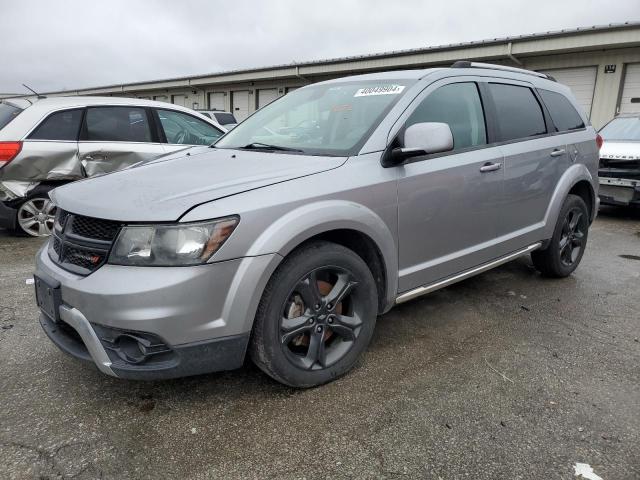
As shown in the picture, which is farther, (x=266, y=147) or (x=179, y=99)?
(x=179, y=99)

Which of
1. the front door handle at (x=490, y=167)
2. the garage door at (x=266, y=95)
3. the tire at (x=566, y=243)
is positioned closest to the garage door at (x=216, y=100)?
the garage door at (x=266, y=95)

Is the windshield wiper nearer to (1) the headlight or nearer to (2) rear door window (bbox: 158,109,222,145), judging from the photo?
(1) the headlight

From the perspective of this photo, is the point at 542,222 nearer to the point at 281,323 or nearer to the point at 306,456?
the point at 281,323

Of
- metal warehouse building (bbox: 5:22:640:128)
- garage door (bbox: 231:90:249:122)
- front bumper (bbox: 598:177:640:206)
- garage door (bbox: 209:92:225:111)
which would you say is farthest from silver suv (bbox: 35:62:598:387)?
garage door (bbox: 209:92:225:111)

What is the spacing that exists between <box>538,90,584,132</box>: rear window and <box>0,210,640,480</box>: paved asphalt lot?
174cm

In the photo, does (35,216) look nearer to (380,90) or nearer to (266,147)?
A: (266,147)

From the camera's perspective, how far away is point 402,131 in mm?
2820

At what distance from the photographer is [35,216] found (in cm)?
560

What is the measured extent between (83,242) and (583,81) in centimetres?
1479

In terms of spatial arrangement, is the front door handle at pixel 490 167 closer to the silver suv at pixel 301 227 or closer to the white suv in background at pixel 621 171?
the silver suv at pixel 301 227

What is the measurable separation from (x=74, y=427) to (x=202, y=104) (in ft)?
92.6

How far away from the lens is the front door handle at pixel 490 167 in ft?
10.7

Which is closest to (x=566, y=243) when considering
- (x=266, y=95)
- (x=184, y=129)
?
(x=184, y=129)

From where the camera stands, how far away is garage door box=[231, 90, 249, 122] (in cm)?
2464
